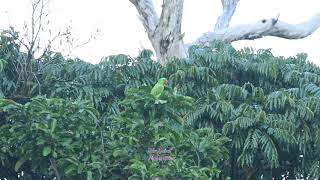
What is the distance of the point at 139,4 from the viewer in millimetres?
9570

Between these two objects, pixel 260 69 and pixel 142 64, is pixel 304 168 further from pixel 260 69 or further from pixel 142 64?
pixel 142 64

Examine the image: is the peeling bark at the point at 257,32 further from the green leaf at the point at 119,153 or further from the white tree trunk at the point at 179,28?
the green leaf at the point at 119,153

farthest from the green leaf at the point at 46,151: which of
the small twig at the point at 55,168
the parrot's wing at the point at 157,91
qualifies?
the parrot's wing at the point at 157,91

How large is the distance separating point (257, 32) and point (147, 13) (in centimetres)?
223

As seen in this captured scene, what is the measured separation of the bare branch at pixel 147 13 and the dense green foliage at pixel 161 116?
116 centimetres

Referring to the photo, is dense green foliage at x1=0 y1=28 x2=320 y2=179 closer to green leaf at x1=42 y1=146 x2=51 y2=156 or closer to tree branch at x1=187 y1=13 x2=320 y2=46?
green leaf at x1=42 y1=146 x2=51 y2=156

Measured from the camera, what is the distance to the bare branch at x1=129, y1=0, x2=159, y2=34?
9.43 m

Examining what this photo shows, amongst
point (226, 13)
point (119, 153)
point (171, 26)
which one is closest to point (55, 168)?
point (119, 153)

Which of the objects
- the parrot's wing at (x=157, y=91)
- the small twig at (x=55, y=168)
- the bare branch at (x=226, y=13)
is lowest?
the small twig at (x=55, y=168)

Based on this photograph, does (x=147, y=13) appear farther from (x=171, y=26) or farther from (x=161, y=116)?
(x=161, y=116)

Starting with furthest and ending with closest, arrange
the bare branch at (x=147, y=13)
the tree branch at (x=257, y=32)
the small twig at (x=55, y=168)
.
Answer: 1. the tree branch at (x=257, y=32)
2. the bare branch at (x=147, y=13)
3. the small twig at (x=55, y=168)

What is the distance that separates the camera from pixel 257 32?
36.1ft

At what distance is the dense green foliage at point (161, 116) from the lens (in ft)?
16.8

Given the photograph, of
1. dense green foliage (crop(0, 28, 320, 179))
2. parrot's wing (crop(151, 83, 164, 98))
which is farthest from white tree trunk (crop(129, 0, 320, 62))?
parrot's wing (crop(151, 83, 164, 98))
